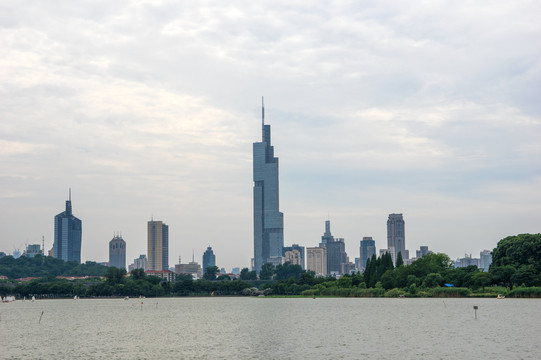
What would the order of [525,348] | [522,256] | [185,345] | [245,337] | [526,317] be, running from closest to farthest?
[525,348]
[185,345]
[245,337]
[526,317]
[522,256]

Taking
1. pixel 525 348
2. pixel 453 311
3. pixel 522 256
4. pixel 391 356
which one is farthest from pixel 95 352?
pixel 522 256

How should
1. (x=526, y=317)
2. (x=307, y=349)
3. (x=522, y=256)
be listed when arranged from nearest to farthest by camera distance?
(x=307, y=349), (x=526, y=317), (x=522, y=256)

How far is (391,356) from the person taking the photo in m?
72.2

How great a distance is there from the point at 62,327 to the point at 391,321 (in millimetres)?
61682

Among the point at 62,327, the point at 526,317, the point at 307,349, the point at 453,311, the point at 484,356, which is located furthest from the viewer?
the point at 453,311

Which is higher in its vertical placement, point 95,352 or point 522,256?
point 522,256

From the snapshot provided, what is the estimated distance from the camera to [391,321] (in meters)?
120

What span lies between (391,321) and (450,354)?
→ 159 feet

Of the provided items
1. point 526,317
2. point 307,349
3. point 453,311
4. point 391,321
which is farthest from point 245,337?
point 453,311

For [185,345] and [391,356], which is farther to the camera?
[185,345]

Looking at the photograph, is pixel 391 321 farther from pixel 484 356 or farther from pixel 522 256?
pixel 522 256

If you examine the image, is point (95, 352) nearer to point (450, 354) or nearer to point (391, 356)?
point (391, 356)

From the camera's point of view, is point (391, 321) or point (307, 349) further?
point (391, 321)

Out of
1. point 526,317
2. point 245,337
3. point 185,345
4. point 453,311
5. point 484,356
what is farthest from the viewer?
point 453,311
